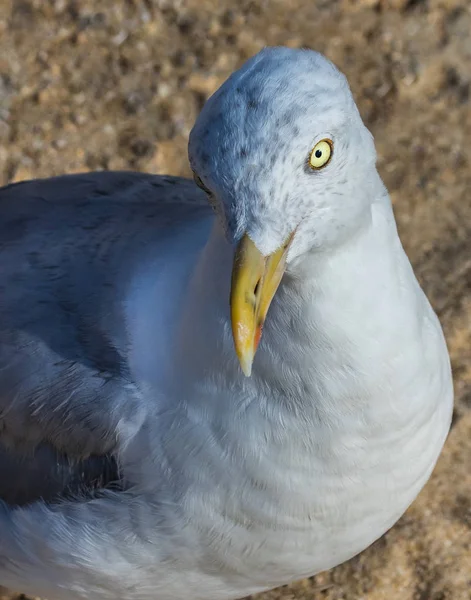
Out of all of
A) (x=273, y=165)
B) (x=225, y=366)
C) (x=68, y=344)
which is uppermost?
(x=273, y=165)

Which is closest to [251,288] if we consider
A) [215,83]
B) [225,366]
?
[225,366]

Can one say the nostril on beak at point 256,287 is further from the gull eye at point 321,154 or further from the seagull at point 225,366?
the gull eye at point 321,154

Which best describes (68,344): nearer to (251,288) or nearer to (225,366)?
(225,366)

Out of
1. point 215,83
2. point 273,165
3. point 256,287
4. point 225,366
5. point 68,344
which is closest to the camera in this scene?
point 273,165

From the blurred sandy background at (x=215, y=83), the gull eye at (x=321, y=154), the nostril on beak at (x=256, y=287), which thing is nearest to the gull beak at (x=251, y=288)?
the nostril on beak at (x=256, y=287)

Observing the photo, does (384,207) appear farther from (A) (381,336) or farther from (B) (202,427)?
Result: (B) (202,427)

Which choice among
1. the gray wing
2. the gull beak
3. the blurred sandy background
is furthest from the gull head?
the blurred sandy background

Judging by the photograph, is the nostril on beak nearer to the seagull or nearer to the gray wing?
the seagull
